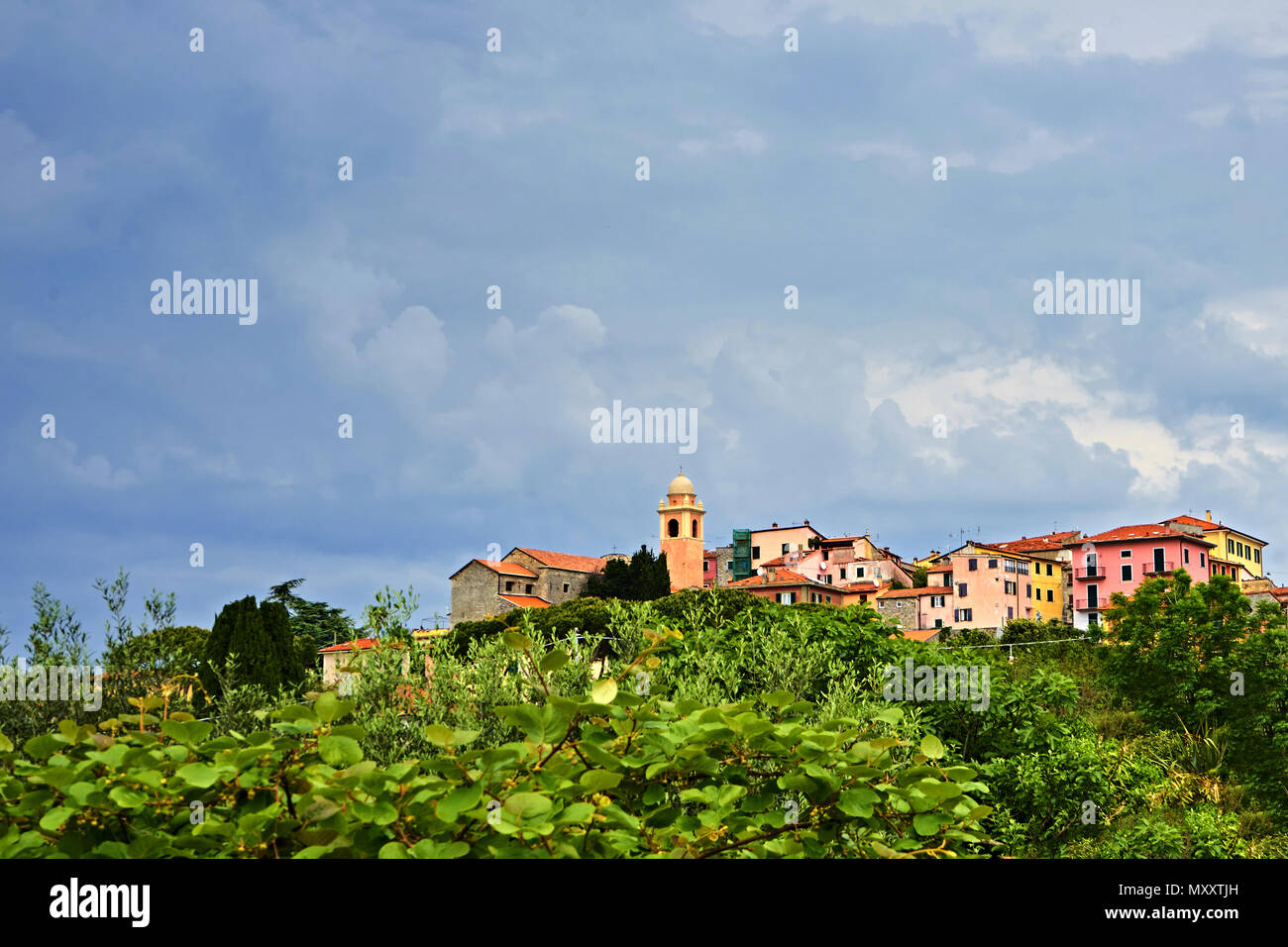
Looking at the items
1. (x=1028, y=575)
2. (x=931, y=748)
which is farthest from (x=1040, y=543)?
(x=931, y=748)

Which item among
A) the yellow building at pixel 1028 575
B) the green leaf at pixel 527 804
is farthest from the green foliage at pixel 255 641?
the yellow building at pixel 1028 575

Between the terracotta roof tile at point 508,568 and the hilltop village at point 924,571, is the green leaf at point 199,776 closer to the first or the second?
the hilltop village at point 924,571

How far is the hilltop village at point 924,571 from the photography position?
79.1m

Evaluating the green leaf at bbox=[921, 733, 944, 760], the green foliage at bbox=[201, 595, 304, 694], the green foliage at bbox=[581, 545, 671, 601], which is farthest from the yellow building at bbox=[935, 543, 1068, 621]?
the green leaf at bbox=[921, 733, 944, 760]

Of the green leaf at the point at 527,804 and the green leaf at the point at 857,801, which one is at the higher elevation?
the green leaf at the point at 527,804

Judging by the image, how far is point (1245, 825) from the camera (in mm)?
18688

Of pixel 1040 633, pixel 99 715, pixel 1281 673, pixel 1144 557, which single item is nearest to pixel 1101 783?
pixel 99 715

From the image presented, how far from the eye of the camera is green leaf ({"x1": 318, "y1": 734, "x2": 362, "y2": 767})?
315 centimetres

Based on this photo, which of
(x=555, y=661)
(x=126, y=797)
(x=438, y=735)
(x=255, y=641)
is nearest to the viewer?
(x=126, y=797)

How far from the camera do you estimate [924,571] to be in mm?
88000

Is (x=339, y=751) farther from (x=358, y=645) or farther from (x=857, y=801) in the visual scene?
(x=358, y=645)

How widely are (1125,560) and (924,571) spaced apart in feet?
50.5

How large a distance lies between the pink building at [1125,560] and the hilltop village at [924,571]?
77 millimetres
